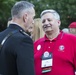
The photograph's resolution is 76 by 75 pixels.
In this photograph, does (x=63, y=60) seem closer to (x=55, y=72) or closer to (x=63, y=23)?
(x=55, y=72)

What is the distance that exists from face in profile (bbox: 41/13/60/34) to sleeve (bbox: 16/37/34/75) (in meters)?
1.45

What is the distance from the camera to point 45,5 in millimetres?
21781

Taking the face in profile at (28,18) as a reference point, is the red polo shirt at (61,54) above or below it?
below

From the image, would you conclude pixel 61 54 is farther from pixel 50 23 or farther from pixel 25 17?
pixel 25 17

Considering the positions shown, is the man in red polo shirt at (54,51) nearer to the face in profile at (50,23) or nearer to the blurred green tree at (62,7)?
the face in profile at (50,23)

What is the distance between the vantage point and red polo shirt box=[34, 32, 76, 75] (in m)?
4.65

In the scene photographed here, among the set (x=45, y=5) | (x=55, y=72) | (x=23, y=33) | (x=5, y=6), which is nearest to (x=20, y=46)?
(x=23, y=33)

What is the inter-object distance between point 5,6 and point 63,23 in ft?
21.3

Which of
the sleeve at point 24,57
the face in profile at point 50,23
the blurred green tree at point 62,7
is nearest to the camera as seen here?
the sleeve at point 24,57

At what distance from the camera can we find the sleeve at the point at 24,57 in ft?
11.2

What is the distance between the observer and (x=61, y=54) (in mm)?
4715

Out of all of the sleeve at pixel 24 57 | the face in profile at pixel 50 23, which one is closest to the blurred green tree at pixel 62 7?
the face in profile at pixel 50 23

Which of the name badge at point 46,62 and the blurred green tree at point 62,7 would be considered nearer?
the name badge at point 46,62

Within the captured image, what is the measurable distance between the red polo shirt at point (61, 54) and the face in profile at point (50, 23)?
0.41 feet
